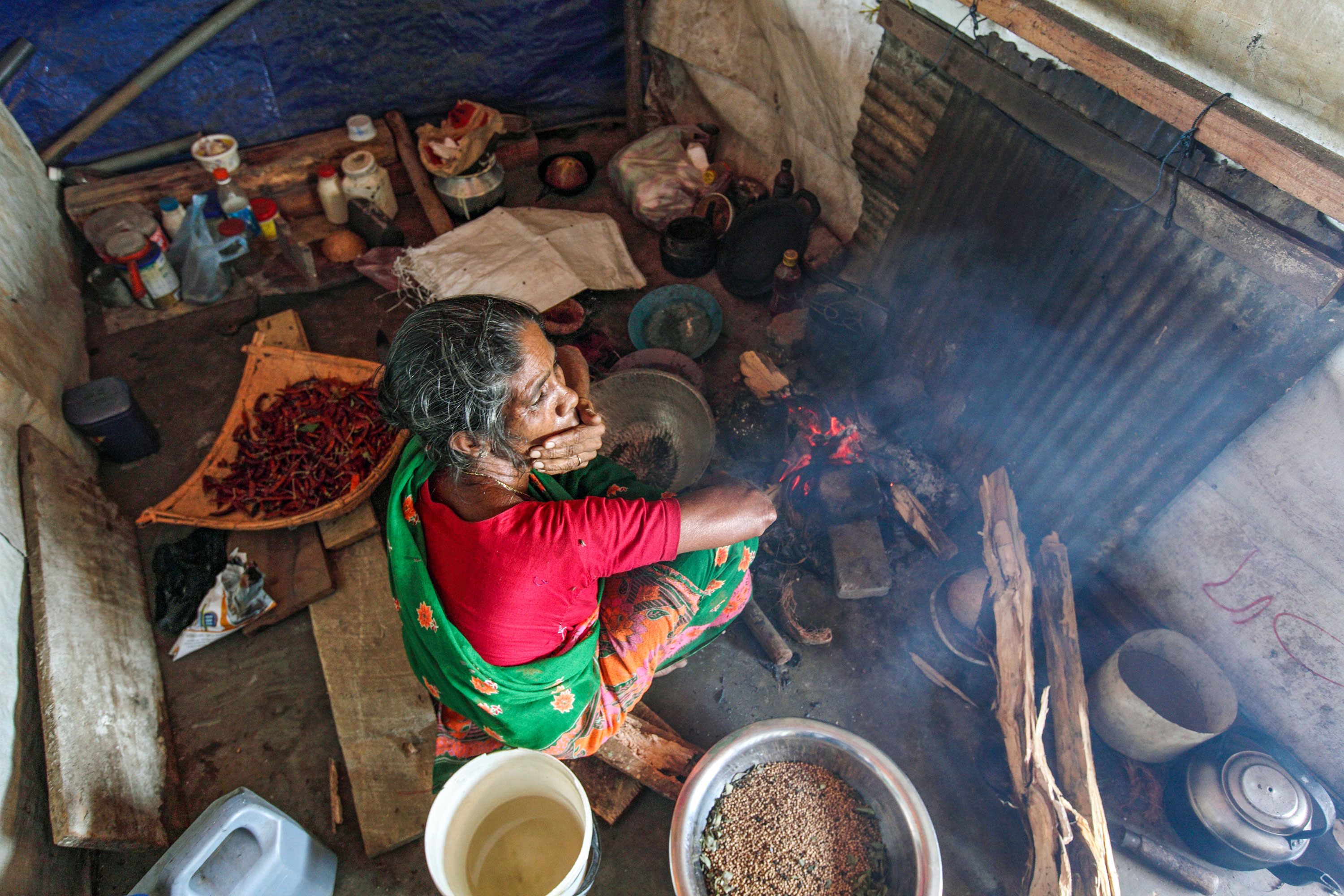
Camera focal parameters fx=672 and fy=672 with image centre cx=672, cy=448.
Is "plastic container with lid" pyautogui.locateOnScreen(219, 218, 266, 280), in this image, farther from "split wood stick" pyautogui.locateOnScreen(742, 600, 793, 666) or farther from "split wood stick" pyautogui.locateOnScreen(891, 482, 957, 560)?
"split wood stick" pyautogui.locateOnScreen(891, 482, 957, 560)

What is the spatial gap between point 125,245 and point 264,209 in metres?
0.83

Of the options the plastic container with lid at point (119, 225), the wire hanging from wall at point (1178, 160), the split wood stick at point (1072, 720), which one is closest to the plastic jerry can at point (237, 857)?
the split wood stick at point (1072, 720)

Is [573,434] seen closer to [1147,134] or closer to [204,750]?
[1147,134]

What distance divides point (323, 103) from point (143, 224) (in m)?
1.54

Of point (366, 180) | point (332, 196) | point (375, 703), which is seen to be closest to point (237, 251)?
point (332, 196)

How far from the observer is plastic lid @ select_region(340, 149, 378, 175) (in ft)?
15.8

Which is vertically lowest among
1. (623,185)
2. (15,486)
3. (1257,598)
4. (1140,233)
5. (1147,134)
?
(15,486)

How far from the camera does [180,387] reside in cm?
417

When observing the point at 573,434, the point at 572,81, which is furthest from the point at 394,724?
the point at 572,81

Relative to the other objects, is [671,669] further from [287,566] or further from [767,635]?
[287,566]

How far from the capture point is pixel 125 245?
4.18m

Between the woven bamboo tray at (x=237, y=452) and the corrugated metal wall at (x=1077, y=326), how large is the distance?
2862 millimetres

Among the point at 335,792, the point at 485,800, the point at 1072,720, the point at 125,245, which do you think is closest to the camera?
the point at 485,800

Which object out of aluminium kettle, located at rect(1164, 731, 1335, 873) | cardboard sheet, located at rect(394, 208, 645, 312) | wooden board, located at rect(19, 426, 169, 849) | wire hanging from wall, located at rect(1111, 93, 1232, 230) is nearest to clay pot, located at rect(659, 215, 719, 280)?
cardboard sheet, located at rect(394, 208, 645, 312)
